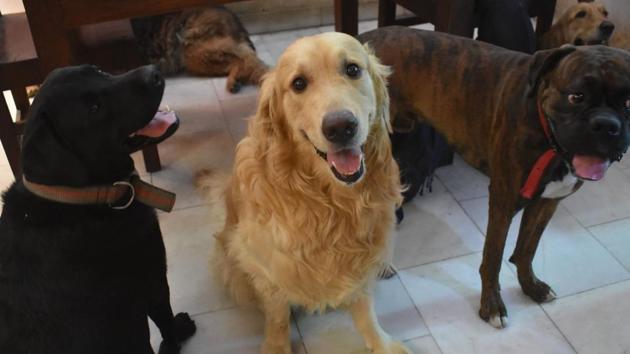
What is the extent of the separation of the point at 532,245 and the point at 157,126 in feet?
4.17

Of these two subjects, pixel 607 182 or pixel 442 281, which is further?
pixel 607 182

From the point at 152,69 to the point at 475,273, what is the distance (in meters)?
1.36

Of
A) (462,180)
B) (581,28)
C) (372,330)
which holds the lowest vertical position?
(462,180)

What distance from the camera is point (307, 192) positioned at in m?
1.39

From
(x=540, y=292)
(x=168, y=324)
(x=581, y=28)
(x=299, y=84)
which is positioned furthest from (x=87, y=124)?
(x=581, y=28)

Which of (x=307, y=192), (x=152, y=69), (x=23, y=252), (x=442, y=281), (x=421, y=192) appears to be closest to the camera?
(x=23, y=252)

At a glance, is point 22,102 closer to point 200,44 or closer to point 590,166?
point 200,44

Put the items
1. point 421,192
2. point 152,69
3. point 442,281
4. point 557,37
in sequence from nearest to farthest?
point 152,69 → point 442,281 → point 421,192 → point 557,37

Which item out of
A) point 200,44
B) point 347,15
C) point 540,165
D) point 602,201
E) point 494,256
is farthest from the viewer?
point 200,44

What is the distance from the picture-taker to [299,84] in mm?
1265

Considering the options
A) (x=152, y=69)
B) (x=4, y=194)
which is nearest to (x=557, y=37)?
(x=152, y=69)

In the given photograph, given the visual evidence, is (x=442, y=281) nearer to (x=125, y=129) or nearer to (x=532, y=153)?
(x=532, y=153)

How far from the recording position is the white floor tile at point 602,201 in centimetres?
221

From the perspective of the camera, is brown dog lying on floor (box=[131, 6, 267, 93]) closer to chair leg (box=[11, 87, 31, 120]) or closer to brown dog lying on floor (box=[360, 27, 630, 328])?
chair leg (box=[11, 87, 31, 120])
